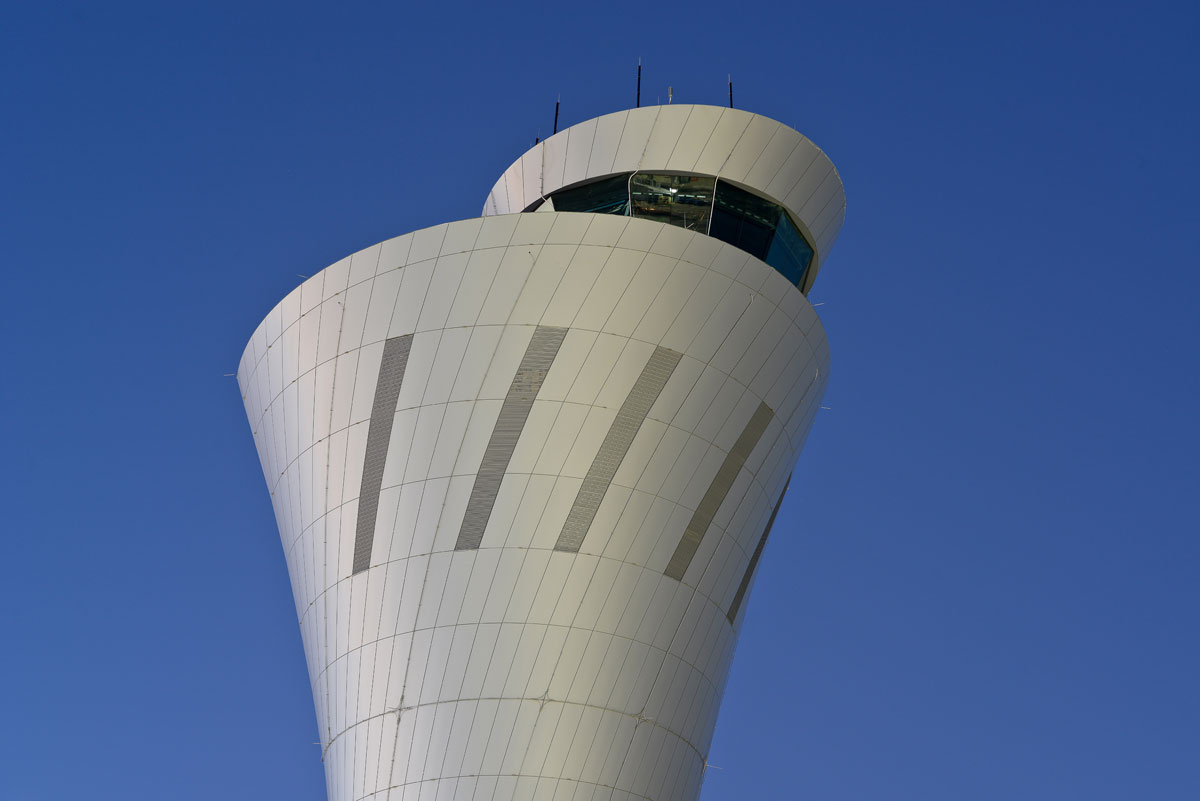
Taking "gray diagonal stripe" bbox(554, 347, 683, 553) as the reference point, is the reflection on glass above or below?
above

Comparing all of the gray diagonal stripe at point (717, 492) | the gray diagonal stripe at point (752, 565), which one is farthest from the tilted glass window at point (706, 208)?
the gray diagonal stripe at point (752, 565)

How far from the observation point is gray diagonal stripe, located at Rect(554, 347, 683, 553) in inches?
1094

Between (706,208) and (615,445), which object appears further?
(706,208)

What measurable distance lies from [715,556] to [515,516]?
420 cm

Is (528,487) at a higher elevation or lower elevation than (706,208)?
lower

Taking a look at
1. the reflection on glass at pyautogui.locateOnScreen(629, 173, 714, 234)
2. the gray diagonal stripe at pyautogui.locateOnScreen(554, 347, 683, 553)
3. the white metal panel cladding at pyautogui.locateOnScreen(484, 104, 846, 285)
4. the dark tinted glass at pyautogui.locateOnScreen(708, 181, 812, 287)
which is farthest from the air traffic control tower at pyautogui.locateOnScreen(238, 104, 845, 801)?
the white metal panel cladding at pyautogui.locateOnScreen(484, 104, 846, 285)

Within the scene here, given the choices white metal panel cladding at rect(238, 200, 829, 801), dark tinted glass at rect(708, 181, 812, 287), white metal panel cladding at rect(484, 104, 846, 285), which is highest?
white metal panel cladding at rect(484, 104, 846, 285)

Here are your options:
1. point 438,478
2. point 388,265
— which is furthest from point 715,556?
point 388,265

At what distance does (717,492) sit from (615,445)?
2390 millimetres

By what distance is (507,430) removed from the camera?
92.7 ft

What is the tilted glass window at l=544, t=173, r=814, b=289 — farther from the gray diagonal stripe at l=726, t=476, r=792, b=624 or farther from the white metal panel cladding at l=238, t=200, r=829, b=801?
the gray diagonal stripe at l=726, t=476, r=792, b=624

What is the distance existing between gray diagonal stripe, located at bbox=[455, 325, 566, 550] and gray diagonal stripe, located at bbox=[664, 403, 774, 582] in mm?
3729

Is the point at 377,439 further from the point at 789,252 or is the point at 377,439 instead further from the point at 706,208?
the point at 789,252

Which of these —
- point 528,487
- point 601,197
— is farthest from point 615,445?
point 601,197
